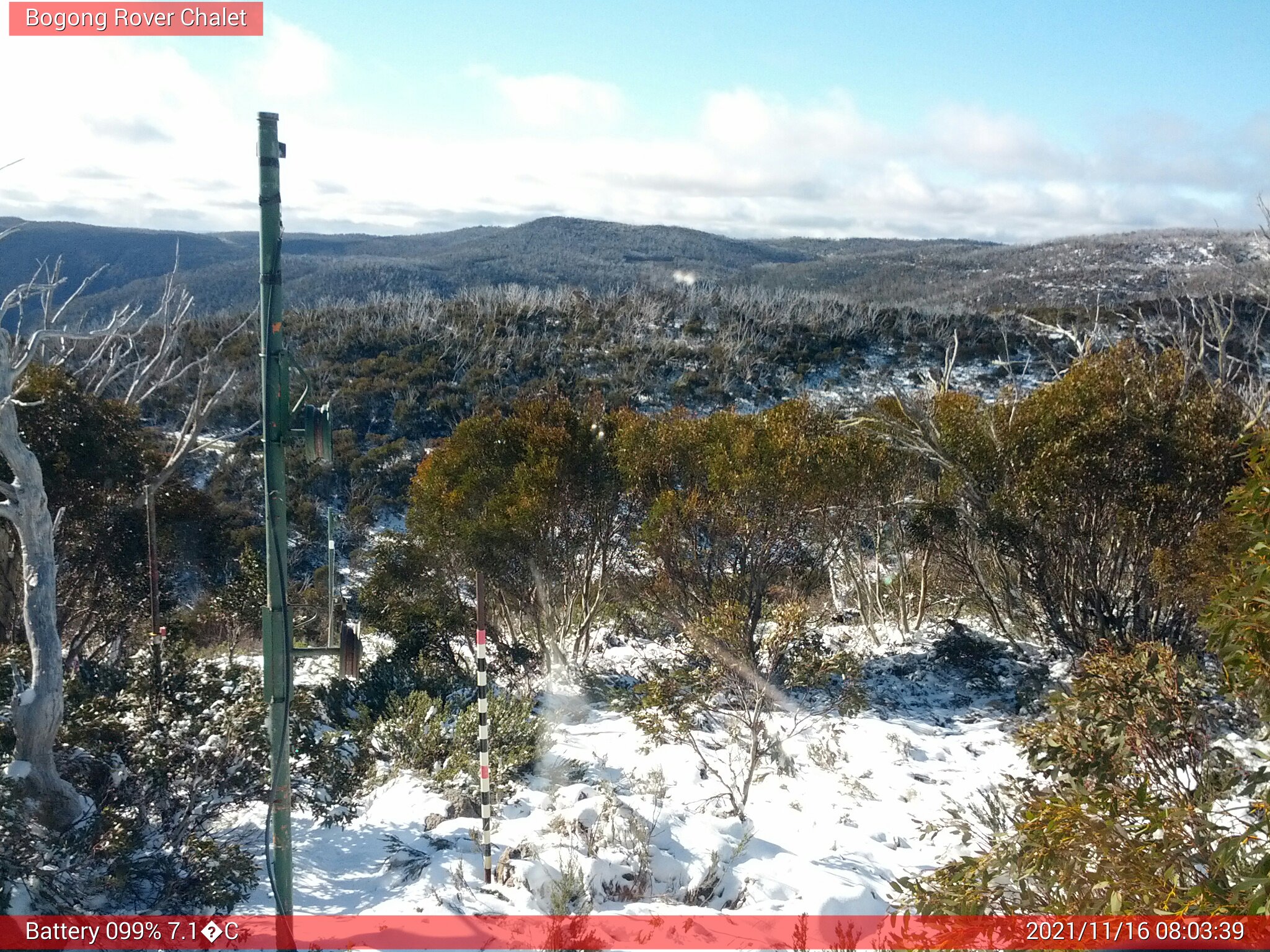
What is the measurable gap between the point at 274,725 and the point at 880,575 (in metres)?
11.5

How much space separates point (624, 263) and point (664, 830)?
308 ft

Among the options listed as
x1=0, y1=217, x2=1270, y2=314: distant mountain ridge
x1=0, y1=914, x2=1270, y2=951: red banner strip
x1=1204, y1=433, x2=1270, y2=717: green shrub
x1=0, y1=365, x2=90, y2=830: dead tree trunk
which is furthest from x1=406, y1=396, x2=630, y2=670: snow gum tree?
x1=0, y1=217, x2=1270, y2=314: distant mountain ridge

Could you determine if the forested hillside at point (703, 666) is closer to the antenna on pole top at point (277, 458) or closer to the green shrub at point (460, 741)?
the green shrub at point (460, 741)

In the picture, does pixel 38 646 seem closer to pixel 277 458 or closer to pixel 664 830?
pixel 277 458

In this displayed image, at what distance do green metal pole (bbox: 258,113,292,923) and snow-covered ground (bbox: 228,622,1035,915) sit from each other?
142cm

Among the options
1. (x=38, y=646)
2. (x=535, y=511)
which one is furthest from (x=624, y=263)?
(x=38, y=646)

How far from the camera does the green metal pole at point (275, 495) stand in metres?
4.04

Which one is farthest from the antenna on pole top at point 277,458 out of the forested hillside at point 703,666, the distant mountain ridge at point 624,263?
the distant mountain ridge at point 624,263

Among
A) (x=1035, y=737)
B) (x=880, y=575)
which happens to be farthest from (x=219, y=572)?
(x=1035, y=737)

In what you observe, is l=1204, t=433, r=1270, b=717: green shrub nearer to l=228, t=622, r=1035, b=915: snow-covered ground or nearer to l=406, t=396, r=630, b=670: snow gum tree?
l=228, t=622, r=1035, b=915: snow-covered ground

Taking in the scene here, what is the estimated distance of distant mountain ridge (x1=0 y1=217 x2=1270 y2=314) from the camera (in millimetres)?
62406

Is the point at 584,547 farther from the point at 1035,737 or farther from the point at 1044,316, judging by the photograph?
the point at 1044,316

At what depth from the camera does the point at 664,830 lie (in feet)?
21.7

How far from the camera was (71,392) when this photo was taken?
9.63 metres
